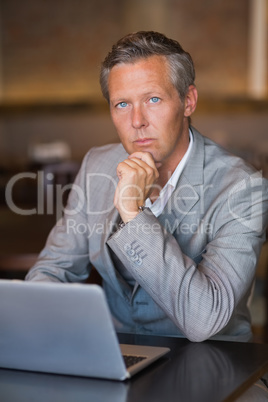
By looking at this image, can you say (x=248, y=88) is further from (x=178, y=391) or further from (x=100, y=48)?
(x=178, y=391)

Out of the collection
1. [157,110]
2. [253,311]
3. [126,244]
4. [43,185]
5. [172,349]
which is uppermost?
[157,110]

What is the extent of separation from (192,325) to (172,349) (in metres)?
0.09

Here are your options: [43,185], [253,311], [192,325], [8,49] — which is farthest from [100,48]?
[192,325]

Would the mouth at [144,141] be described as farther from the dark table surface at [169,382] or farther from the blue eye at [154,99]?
the dark table surface at [169,382]

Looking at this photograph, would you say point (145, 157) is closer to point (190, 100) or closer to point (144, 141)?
point (144, 141)

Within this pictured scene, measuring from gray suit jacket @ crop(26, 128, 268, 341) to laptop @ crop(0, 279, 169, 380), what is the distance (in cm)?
26

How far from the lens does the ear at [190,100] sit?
1.74 m

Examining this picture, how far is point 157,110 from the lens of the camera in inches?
63.8

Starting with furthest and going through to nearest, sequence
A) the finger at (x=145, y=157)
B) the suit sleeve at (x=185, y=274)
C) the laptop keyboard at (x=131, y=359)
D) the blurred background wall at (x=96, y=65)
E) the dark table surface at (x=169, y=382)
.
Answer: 1. the blurred background wall at (x=96, y=65)
2. the finger at (x=145, y=157)
3. the suit sleeve at (x=185, y=274)
4. the laptop keyboard at (x=131, y=359)
5. the dark table surface at (x=169, y=382)

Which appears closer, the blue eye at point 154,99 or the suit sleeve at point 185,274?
the suit sleeve at point 185,274

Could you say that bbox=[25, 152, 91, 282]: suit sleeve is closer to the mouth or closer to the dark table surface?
the mouth

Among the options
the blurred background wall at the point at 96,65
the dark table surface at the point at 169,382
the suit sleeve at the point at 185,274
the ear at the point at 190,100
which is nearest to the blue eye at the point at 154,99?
the ear at the point at 190,100

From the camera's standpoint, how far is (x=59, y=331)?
1.07 metres

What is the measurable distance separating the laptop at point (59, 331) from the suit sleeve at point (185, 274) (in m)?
0.23
